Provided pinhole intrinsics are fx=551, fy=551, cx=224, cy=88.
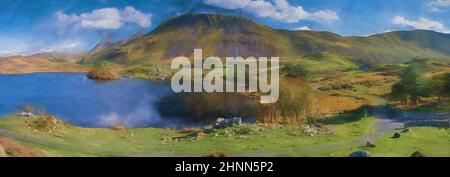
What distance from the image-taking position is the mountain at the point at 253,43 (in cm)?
2816

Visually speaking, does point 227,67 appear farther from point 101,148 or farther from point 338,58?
point 101,148

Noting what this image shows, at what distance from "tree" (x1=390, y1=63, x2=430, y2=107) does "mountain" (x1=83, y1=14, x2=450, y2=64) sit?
177 centimetres

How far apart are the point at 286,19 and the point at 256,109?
4553 millimetres

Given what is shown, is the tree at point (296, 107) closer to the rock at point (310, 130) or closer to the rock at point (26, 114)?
the rock at point (310, 130)

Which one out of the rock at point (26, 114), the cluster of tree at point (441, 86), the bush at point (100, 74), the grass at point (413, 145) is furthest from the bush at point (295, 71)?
the rock at point (26, 114)

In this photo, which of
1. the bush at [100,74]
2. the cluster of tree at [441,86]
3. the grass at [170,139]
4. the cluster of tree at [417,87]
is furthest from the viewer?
the bush at [100,74]

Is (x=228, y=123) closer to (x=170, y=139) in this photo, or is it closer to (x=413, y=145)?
(x=170, y=139)

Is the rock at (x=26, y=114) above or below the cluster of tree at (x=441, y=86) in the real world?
below

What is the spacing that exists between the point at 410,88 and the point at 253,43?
882cm

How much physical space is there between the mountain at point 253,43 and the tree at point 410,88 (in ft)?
5.81

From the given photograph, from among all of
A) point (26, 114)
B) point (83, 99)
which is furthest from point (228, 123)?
point (26, 114)

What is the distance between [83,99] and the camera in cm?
2686

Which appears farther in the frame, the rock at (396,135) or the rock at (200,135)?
the rock at (200,135)

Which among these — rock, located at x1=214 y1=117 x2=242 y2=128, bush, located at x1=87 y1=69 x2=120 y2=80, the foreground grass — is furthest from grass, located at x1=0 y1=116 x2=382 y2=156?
bush, located at x1=87 y1=69 x2=120 y2=80
